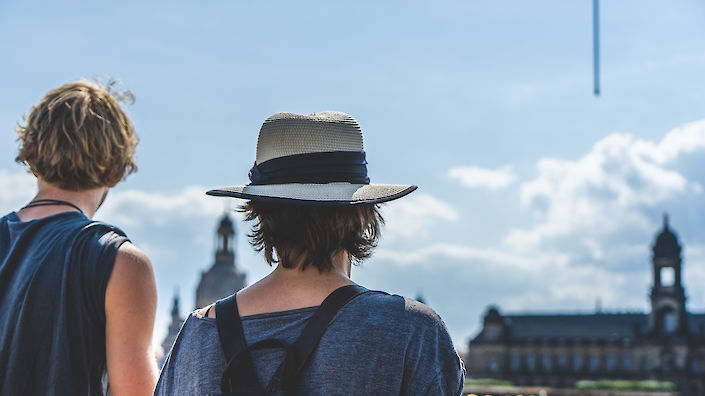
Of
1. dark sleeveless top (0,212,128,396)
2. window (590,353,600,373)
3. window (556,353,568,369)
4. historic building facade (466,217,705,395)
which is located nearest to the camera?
dark sleeveless top (0,212,128,396)

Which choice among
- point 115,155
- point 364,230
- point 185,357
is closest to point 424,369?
point 364,230

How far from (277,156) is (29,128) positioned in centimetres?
106

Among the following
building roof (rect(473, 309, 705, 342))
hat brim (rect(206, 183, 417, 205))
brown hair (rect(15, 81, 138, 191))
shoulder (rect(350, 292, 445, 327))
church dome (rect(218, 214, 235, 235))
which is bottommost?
shoulder (rect(350, 292, 445, 327))

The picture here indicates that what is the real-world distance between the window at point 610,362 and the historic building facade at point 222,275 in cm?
3423

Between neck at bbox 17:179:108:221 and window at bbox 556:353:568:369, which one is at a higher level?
neck at bbox 17:179:108:221

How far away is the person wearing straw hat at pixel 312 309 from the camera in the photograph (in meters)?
2.42

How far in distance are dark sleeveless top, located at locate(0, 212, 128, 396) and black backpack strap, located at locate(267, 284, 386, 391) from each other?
32.9 inches

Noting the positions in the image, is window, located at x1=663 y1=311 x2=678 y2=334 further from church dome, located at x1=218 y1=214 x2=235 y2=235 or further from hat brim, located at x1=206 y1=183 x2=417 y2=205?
hat brim, located at x1=206 y1=183 x2=417 y2=205

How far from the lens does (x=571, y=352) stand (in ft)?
253

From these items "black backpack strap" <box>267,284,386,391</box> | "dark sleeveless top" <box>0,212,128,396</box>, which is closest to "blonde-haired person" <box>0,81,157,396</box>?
"dark sleeveless top" <box>0,212,128,396</box>

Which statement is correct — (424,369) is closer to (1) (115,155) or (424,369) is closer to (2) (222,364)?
(2) (222,364)

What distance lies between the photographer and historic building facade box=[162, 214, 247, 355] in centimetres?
8575

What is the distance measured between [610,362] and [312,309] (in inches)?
3022

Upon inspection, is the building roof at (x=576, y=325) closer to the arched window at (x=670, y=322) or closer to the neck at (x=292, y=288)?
the arched window at (x=670, y=322)
